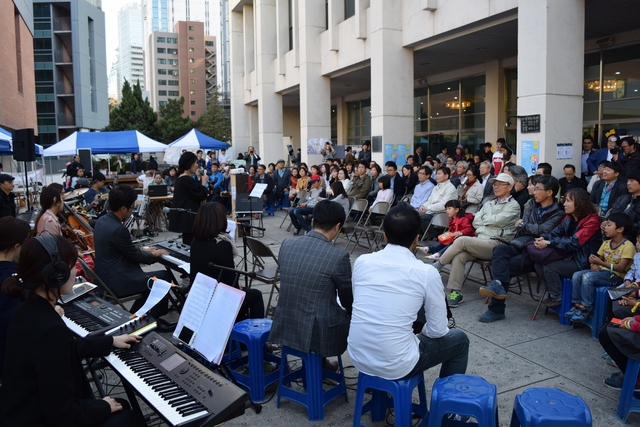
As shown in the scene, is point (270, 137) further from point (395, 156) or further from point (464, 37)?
point (464, 37)

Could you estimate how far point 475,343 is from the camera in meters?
4.97

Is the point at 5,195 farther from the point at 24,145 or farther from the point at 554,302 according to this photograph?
the point at 554,302

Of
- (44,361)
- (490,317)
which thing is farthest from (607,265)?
(44,361)

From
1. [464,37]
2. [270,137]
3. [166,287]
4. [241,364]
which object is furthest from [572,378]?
[270,137]

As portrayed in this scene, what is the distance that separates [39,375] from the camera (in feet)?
7.11

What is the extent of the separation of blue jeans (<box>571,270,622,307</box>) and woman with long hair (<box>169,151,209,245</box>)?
4825 mm

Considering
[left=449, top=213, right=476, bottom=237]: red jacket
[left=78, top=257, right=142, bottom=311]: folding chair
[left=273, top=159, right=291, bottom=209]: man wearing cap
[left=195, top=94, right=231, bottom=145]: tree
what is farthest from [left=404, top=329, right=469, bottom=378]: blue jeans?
[left=195, top=94, right=231, bottom=145]: tree

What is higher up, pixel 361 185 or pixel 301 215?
pixel 361 185

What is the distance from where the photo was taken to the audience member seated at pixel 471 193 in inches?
317

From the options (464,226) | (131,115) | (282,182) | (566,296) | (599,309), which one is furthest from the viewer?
(131,115)

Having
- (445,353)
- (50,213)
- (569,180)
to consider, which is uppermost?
(569,180)

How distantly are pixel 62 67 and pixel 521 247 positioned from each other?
198ft

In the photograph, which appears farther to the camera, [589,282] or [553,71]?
[553,71]

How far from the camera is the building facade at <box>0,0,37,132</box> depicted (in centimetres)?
2638
